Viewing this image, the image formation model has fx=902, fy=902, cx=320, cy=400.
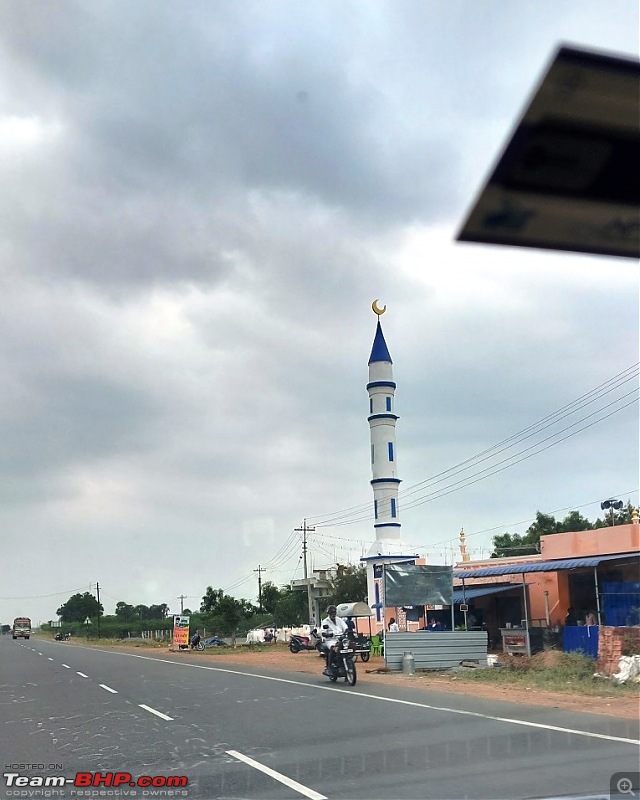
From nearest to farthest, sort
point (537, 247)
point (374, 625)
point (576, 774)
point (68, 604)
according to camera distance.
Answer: point (537, 247) < point (576, 774) < point (374, 625) < point (68, 604)

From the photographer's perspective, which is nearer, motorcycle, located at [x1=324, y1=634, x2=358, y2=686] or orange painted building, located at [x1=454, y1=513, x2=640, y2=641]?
motorcycle, located at [x1=324, y1=634, x2=358, y2=686]

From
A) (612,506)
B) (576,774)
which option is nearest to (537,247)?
(576,774)

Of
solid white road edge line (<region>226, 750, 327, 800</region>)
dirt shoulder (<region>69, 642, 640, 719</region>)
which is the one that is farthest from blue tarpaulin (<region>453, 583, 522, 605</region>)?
solid white road edge line (<region>226, 750, 327, 800</region>)

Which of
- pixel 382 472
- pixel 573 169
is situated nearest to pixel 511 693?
pixel 573 169

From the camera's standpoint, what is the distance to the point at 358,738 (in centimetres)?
1142

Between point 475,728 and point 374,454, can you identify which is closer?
point 475,728

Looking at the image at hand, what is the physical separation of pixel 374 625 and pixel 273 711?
123ft

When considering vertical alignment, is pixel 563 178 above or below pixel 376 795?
above

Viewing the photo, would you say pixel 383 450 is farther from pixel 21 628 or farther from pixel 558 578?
pixel 21 628

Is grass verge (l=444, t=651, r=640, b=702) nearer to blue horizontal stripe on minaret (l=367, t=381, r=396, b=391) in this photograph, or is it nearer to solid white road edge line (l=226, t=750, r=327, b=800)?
solid white road edge line (l=226, t=750, r=327, b=800)

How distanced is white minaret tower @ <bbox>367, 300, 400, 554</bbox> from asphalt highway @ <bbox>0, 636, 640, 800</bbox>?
31.8m

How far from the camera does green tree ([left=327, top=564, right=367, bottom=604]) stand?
226ft

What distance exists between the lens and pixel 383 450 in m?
51.1

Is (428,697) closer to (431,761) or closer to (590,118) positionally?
(431,761)
